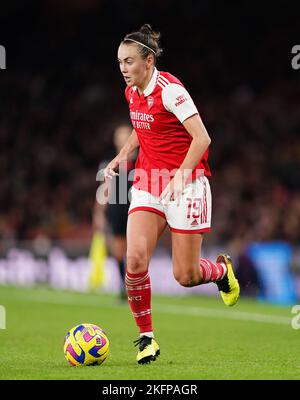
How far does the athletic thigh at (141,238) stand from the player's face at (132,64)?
0.90 meters

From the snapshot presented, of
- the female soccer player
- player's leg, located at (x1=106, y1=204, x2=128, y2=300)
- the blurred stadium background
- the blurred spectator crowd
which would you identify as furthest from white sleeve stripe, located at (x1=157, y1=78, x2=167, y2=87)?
the blurred spectator crowd

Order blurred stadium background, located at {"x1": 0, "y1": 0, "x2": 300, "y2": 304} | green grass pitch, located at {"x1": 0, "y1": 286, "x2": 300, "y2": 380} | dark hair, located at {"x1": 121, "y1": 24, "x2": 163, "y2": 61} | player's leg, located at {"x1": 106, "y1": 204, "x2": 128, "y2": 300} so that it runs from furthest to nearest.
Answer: blurred stadium background, located at {"x1": 0, "y1": 0, "x2": 300, "y2": 304}
player's leg, located at {"x1": 106, "y1": 204, "x2": 128, "y2": 300}
dark hair, located at {"x1": 121, "y1": 24, "x2": 163, "y2": 61}
green grass pitch, located at {"x1": 0, "y1": 286, "x2": 300, "y2": 380}

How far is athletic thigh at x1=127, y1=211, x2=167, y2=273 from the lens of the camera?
629 cm

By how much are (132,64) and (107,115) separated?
17254 mm

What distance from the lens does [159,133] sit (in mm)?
6520

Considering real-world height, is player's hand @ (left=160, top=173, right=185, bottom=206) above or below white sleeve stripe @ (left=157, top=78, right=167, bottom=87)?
below

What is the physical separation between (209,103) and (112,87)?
10.4 ft

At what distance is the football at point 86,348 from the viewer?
6152 mm

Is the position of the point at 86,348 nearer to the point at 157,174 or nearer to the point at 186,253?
the point at 186,253

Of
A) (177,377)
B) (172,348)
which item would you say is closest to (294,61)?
(172,348)

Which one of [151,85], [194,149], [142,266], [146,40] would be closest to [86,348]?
[142,266]

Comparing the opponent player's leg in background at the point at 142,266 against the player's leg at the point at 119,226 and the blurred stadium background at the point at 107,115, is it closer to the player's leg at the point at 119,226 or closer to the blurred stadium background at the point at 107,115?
the player's leg at the point at 119,226

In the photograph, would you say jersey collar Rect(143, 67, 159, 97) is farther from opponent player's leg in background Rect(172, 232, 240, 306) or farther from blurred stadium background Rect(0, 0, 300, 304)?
blurred stadium background Rect(0, 0, 300, 304)

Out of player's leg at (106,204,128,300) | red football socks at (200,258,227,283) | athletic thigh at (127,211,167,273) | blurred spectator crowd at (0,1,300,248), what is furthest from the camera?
blurred spectator crowd at (0,1,300,248)
